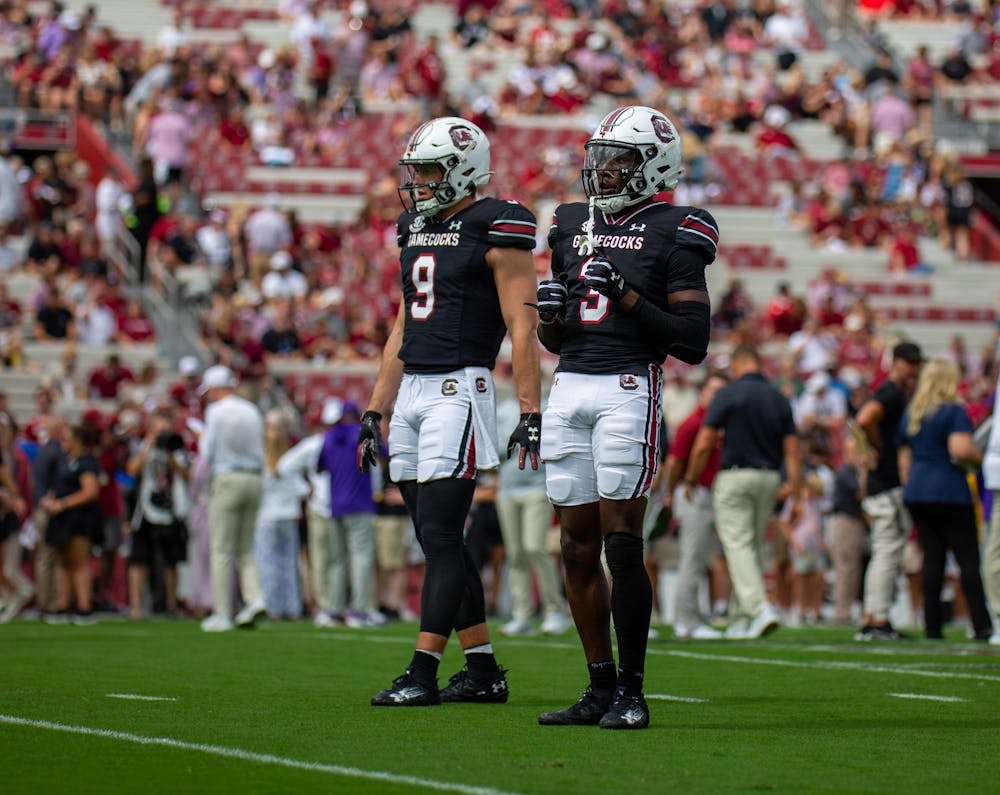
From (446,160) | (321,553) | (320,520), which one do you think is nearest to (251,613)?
(321,553)

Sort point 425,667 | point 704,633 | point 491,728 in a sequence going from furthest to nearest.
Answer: point 704,633
point 425,667
point 491,728

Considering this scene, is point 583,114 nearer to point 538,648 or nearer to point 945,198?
point 945,198

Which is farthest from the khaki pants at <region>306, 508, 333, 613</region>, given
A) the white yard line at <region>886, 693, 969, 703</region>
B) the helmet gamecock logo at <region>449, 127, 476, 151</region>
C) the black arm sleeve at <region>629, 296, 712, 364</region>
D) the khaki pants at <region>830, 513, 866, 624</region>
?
the black arm sleeve at <region>629, 296, 712, 364</region>

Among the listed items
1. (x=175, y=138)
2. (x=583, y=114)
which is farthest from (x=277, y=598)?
(x=583, y=114)

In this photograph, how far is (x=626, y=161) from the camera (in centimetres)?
771

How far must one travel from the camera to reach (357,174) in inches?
1118

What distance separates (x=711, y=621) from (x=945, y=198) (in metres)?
14.4

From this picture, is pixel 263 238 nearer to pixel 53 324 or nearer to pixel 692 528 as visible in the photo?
pixel 53 324

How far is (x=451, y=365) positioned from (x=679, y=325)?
48.1 inches

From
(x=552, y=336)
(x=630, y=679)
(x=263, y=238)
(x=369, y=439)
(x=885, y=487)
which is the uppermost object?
(x=263, y=238)

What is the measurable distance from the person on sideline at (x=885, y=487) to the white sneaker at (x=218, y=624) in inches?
180

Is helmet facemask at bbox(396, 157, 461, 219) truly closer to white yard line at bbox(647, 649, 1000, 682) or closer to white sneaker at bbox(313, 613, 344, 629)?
white yard line at bbox(647, 649, 1000, 682)

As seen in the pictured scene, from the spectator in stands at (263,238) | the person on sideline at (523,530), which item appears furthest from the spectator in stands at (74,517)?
the spectator in stands at (263,238)

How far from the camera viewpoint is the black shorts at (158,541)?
18359 mm
